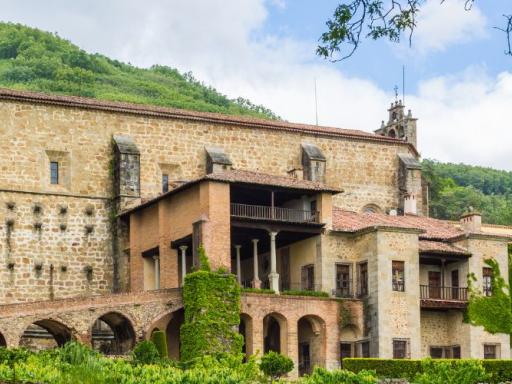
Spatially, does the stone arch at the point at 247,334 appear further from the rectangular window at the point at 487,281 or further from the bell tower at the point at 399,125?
the bell tower at the point at 399,125

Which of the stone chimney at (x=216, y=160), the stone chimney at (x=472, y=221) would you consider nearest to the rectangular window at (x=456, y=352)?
the stone chimney at (x=472, y=221)

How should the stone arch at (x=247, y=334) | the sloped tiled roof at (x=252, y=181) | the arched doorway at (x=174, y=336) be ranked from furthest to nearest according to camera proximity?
the arched doorway at (x=174, y=336) < the sloped tiled roof at (x=252, y=181) < the stone arch at (x=247, y=334)

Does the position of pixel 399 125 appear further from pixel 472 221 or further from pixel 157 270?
A: pixel 157 270

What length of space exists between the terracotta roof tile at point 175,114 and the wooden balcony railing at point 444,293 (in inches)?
448

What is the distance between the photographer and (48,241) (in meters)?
55.5

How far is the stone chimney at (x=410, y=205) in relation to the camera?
207ft

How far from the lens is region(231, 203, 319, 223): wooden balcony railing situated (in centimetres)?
5206

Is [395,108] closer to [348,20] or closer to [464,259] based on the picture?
[464,259]

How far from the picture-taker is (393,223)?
54562mm

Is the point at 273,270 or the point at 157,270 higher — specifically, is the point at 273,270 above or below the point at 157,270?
below

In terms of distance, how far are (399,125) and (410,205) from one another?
635 centimetres

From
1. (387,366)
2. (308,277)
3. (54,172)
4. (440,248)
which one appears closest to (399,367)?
(387,366)

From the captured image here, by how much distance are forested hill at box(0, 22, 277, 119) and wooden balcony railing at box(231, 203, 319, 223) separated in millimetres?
39555

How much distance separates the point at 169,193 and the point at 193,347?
7.33 metres
